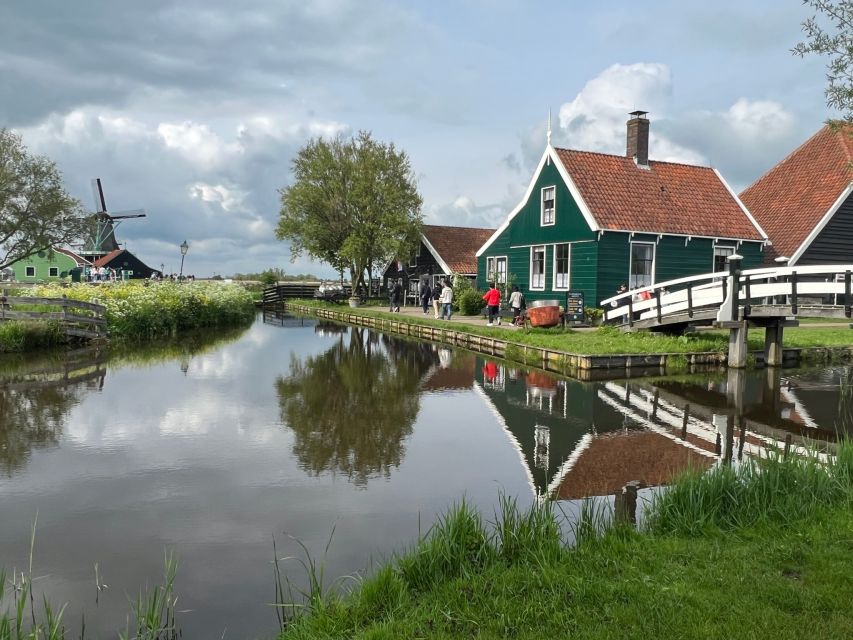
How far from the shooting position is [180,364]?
1716 centimetres

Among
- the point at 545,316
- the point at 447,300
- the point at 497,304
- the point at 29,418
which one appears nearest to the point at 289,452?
the point at 29,418

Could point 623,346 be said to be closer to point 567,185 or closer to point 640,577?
point 567,185

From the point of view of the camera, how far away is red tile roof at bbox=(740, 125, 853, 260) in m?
25.3

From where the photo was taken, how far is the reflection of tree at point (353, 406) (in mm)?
8508

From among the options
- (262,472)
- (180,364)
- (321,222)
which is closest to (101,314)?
(180,364)

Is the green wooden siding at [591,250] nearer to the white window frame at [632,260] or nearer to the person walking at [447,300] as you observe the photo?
Answer: the white window frame at [632,260]

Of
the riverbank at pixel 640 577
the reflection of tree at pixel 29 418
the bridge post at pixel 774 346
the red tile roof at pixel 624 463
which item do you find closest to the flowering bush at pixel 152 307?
the reflection of tree at pixel 29 418

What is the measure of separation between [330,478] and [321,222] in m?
37.4

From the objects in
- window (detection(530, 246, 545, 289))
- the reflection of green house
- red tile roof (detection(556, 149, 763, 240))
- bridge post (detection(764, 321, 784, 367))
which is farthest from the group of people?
the reflection of green house

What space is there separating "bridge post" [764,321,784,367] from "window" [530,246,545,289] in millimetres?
10286

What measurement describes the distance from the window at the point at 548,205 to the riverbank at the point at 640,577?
20868 millimetres

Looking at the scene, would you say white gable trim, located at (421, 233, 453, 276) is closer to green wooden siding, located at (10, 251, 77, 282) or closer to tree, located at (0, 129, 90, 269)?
tree, located at (0, 129, 90, 269)

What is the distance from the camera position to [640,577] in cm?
434

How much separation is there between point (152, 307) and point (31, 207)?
2380 centimetres
